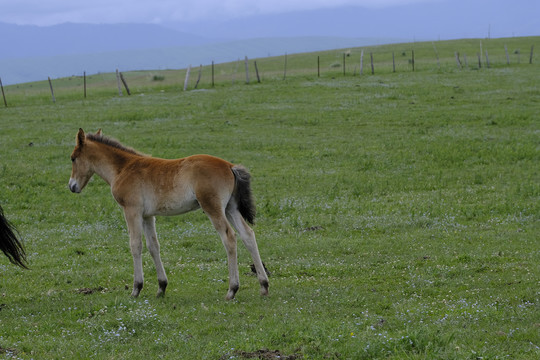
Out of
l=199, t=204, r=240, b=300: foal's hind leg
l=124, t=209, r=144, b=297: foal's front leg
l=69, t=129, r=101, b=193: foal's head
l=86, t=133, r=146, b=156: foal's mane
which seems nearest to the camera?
l=199, t=204, r=240, b=300: foal's hind leg

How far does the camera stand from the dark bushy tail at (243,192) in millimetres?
9453

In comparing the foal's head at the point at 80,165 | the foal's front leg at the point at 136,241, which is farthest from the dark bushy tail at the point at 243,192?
the foal's head at the point at 80,165

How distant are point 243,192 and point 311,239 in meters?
4.68

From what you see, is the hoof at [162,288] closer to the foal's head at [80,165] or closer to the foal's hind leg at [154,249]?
the foal's hind leg at [154,249]

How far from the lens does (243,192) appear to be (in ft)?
31.1

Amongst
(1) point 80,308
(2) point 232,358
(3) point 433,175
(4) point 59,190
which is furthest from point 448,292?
(4) point 59,190

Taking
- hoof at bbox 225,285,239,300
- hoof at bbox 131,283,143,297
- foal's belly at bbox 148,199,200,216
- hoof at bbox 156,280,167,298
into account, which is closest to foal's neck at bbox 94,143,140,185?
foal's belly at bbox 148,199,200,216

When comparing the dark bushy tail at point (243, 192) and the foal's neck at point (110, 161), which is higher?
the foal's neck at point (110, 161)

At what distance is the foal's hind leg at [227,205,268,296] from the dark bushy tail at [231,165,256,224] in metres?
0.12

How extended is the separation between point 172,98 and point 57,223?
2358 centimetres

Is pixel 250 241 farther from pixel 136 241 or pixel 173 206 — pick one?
pixel 136 241

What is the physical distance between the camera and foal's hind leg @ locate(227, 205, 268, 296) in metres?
9.41

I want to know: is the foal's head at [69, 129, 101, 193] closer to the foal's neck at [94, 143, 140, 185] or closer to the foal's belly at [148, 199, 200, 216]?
the foal's neck at [94, 143, 140, 185]

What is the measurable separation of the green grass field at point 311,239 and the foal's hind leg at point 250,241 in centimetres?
29
